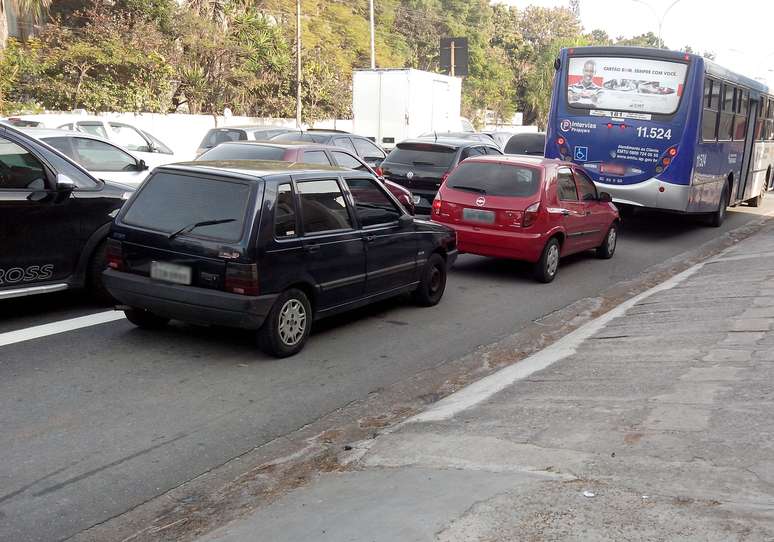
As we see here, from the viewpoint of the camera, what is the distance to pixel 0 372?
6422mm

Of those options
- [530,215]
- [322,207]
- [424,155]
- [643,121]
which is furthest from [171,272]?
[643,121]

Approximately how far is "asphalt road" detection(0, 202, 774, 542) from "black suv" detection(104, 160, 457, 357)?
0.40 meters

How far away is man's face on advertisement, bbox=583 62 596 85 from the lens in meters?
15.6

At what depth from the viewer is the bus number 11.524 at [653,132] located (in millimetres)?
15008

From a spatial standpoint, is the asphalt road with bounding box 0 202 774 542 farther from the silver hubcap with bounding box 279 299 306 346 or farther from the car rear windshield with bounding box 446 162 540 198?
the car rear windshield with bounding box 446 162 540 198

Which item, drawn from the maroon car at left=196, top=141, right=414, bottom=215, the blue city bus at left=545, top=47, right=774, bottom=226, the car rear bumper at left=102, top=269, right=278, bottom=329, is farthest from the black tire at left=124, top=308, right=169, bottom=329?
the blue city bus at left=545, top=47, right=774, bottom=226

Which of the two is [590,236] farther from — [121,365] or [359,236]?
[121,365]

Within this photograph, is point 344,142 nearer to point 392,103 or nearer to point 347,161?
point 347,161

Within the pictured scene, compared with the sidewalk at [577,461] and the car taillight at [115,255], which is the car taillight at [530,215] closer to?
the sidewalk at [577,461]

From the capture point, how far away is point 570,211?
38.5 ft

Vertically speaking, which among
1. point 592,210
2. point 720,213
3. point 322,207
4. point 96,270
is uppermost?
point 322,207

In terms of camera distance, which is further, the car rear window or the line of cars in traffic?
the car rear window

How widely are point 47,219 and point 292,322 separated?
2560mm

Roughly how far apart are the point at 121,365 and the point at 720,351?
4813 mm
